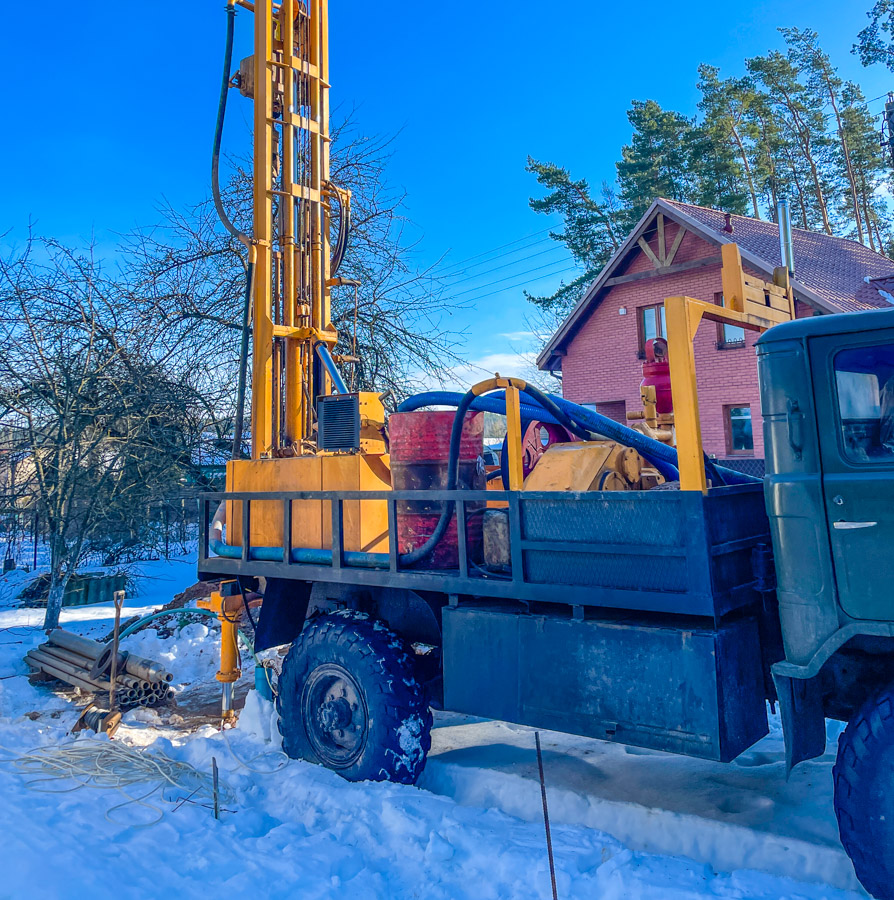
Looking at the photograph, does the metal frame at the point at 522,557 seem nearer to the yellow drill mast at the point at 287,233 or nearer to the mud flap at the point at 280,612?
the mud flap at the point at 280,612

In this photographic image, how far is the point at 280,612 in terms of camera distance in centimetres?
531

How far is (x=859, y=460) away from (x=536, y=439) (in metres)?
2.27

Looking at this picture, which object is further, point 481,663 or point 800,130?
point 800,130

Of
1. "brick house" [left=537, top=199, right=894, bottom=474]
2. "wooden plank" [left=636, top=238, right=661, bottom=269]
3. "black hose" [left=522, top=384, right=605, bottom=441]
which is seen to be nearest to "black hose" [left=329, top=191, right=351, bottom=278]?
"black hose" [left=522, top=384, right=605, bottom=441]

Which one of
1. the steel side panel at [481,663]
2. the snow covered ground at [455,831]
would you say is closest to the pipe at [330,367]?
the steel side panel at [481,663]

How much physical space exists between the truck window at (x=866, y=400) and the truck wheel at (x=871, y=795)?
0.93 metres

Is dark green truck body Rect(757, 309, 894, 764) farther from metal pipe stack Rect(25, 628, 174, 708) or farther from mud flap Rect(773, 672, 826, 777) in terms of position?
metal pipe stack Rect(25, 628, 174, 708)

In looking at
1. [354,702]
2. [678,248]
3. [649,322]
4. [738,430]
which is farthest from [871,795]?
[649,322]

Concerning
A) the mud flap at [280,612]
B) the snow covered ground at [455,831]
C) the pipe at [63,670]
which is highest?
the mud flap at [280,612]

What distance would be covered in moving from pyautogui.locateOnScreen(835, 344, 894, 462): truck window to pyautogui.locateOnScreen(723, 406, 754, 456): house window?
15.7 metres

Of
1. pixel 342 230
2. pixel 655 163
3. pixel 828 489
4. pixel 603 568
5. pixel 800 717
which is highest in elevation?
pixel 655 163

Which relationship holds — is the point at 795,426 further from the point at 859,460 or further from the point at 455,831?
the point at 455,831

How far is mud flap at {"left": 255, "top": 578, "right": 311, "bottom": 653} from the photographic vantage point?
525cm

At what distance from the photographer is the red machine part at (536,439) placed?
478cm
